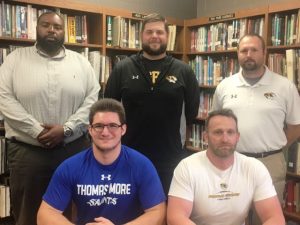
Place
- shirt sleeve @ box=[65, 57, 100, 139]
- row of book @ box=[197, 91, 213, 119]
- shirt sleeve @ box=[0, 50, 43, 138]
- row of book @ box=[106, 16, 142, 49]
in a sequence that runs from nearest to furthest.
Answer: shirt sleeve @ box=[0, 50, 43, 138] < shirt sleeve @ box=[65, 57, 100, 139] < row of book @ box=[106, 16, 142, 49] < row of book @ box=[197, 91, 213, 119]

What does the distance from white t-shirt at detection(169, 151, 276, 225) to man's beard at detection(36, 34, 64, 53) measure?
4.10 feet

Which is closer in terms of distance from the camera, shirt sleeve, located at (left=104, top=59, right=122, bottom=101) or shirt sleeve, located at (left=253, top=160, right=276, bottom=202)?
shirt sleeve, located at (left=253, top=160, right=276, bottom=202)

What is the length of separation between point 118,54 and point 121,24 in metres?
0.38

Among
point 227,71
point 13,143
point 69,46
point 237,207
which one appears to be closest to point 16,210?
point 13,143

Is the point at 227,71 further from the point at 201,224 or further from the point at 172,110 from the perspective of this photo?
the point at 201,224

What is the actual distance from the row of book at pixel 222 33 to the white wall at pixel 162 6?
0.42 meters

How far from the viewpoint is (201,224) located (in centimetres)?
198

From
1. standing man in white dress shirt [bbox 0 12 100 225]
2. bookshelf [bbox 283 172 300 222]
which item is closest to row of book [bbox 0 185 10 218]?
standing man in white dress shirt [bbox 0 12 100 225]

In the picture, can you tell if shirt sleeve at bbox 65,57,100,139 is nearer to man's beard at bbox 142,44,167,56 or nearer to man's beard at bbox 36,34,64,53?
man's beard at bbox 36,34,64,53

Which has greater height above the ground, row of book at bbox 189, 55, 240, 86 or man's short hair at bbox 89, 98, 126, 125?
row of book at bbox 189, 55, 240, 86

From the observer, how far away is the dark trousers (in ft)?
7.99

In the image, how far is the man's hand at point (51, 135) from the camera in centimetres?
237

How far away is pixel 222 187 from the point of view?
1.95 metres

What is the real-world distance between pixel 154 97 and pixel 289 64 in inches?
57.9
